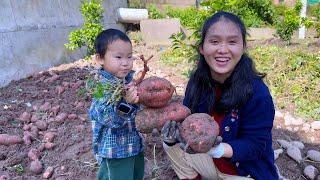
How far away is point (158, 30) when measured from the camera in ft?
25.1

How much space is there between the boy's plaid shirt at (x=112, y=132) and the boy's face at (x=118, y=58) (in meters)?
0.04

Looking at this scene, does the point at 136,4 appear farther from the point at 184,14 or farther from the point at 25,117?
the point at 25,117

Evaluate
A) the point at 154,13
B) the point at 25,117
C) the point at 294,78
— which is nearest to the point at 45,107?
the point at 25,117

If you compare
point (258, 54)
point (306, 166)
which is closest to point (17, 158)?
point (306, 166)

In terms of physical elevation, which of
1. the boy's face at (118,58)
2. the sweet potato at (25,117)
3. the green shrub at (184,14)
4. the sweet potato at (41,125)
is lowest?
the sweet potato at (41,125)

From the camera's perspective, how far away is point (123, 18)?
7.92 meters

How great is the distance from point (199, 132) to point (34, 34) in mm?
4073

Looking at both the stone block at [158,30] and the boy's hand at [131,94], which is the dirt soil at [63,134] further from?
the stone block at [158,30]

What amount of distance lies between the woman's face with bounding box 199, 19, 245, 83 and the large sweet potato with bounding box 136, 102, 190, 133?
31 centimetres

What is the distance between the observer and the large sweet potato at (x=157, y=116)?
6.57 feet

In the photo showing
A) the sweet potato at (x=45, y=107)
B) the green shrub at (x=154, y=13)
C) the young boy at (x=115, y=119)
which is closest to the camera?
the young boy at (x=115, y=119)

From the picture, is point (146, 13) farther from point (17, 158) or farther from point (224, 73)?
point (224, 73)

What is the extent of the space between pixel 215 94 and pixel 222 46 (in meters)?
0.33

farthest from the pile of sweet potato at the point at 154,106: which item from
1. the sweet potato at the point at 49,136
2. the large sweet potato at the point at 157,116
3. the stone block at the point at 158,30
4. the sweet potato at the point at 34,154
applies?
the stone block at the point at 158,30
